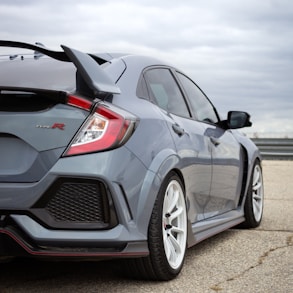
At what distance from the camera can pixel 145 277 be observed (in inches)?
162

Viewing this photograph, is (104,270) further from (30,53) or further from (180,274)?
(30,53)

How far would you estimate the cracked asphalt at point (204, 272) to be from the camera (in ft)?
13.4

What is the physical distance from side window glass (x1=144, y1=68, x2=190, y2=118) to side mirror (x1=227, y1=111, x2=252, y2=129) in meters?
0.99

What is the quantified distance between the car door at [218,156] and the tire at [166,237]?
2.45ft

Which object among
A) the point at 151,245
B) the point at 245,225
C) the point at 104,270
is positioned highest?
the point at 151,245

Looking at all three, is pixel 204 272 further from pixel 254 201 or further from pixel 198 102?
pixel 254 201

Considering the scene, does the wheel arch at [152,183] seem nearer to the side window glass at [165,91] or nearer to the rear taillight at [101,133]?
the rear taillight at [101,133]

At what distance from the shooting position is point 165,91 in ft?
16.1

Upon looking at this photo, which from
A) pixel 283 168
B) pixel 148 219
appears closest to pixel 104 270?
pixel 148 219

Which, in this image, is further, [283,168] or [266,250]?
[283,168]

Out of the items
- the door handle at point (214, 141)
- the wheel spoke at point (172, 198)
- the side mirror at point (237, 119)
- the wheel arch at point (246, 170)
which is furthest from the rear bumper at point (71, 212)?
the wheel arch at point (246, 170)

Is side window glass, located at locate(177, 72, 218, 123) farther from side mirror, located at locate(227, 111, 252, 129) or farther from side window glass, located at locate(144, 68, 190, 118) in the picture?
side window glass, located at locate(144, 68, 190, 118)

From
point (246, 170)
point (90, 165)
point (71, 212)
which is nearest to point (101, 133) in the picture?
point (90, 165)

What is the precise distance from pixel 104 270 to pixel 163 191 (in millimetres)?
853
